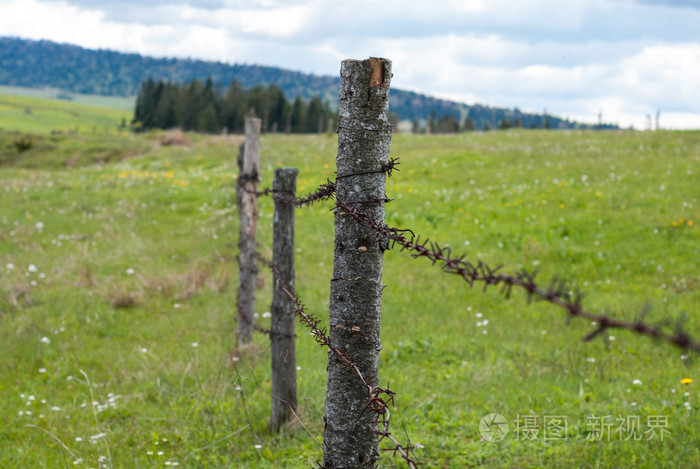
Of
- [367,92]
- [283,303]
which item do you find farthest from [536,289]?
[283,303]

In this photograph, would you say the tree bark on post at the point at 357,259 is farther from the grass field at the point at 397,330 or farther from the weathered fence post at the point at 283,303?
the weathered fence post at the point at 283,303

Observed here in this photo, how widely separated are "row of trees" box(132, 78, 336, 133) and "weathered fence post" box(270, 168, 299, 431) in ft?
276

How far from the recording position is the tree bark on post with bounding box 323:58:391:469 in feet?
7.88

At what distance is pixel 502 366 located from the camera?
6.40 meters

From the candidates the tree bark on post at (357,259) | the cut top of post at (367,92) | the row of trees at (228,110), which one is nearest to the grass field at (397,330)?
the tree bark on post at (357,259)

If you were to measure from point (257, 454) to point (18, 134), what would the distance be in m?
74.0

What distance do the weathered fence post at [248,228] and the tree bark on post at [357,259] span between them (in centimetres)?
461

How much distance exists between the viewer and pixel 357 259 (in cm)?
241

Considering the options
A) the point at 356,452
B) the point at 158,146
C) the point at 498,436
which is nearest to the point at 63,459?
the point at 356,452

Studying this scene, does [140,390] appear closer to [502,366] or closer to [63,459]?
A: [63,459]

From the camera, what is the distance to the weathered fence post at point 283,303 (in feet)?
16.7

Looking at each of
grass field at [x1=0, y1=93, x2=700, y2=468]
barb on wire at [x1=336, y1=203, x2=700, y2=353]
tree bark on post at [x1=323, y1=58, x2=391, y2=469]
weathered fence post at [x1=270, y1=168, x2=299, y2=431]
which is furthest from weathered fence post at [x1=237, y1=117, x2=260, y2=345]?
barb on wire at [x1=336, y1=203, x2=700, y2=353]

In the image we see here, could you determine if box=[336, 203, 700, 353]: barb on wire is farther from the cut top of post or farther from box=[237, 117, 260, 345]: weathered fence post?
box=[237, 117, 260, 345]: weathered fence post

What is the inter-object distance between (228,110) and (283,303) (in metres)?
94.2
